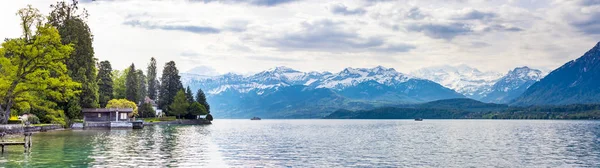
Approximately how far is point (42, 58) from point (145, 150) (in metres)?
31.2

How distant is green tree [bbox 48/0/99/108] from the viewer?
11175 centimetres

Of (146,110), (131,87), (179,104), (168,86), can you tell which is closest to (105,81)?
(131,87)

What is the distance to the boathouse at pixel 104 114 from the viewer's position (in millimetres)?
123062

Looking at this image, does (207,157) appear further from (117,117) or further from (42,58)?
(117,117)

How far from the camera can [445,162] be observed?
157 feet

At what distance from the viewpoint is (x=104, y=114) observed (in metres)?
128

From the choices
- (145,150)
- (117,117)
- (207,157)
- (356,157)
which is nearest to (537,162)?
(356,157)

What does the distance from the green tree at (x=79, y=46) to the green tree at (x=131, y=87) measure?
53.1m

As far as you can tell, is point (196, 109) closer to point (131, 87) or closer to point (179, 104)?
point (179, 104)

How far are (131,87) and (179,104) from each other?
15760 millimetres

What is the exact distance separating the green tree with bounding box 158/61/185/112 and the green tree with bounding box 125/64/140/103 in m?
15.1

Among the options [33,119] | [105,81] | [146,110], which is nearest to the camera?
[33,119]

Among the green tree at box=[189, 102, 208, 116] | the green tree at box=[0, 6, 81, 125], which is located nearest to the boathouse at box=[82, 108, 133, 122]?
the green tree at box=[0, 6, 81, 125]

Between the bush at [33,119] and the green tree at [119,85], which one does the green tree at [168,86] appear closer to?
the green tree at [119,85]
